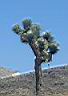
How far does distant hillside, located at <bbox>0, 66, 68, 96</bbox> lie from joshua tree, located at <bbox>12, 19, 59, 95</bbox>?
479 inches

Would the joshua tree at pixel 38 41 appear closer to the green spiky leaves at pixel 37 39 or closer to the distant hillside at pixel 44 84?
the green spiky leaves at pixel 37 39

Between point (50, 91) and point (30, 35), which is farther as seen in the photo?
point (50, 91)

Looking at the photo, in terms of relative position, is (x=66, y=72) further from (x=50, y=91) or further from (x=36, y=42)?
(x=36, y=42)

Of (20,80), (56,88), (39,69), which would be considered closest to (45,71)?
(20,80)

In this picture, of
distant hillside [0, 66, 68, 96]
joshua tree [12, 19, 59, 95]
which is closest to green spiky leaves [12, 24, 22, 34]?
joshua tree [12, 19, 59, 95]

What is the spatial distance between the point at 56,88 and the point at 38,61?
18.7 meters

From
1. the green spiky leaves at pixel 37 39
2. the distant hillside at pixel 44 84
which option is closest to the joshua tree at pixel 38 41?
the green spiky leaves at pixel 37 39

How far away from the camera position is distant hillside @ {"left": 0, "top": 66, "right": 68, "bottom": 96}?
279 ft

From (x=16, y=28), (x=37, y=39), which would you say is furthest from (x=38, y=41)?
(x=16, y=28)

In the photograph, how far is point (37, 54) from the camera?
6900 cm

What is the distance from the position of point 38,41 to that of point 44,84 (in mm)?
22450

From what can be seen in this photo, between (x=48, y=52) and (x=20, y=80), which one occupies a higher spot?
(x=20, y=80)

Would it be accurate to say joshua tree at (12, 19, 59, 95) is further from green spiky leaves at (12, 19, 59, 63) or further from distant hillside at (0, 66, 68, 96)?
distant hillside at (0, 66, 68, 96)

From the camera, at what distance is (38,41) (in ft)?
226
